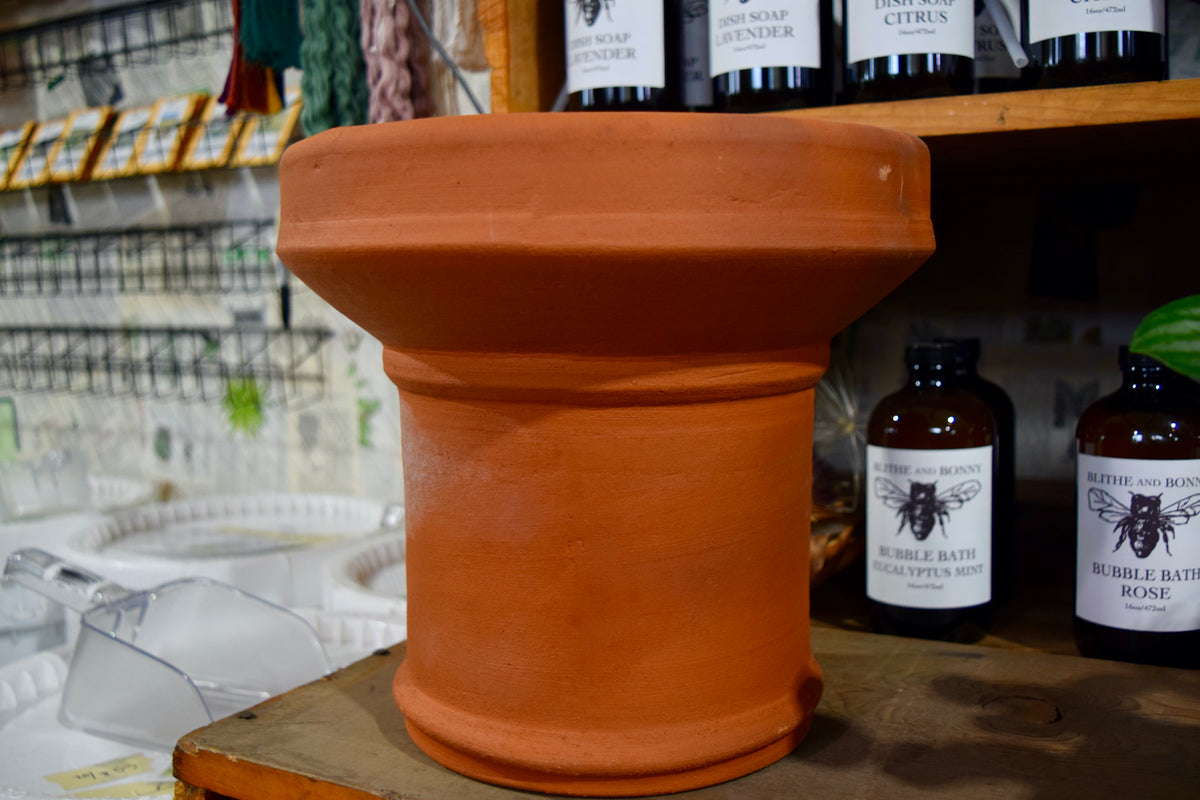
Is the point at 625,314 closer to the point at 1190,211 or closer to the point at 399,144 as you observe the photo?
the point at 399,144

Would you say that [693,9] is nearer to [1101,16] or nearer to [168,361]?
[1101,16]

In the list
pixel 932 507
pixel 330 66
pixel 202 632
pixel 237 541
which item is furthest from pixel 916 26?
pixel 237 541

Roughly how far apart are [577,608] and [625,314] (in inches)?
5.5

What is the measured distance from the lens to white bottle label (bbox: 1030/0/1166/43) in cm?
63

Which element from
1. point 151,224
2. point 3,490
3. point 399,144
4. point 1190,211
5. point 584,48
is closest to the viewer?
point 399,144

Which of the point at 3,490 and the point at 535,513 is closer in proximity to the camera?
the point at 535,513

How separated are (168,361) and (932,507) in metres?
1.49

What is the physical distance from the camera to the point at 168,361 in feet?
5.84

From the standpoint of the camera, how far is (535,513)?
1.45 feet

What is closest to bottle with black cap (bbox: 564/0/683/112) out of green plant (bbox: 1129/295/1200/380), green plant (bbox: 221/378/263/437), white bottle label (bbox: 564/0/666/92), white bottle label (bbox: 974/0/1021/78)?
white bottle label (bbox: 564/0/666/92)

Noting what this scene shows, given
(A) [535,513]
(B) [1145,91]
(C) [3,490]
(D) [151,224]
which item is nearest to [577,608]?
(A) [535,513]

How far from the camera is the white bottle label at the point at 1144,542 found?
2.09 ft

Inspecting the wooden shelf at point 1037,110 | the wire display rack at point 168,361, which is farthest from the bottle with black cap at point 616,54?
the wire display rack at point 168,361

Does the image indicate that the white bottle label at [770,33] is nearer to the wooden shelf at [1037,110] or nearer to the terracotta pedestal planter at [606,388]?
the wooden shelf at [1037,110]
